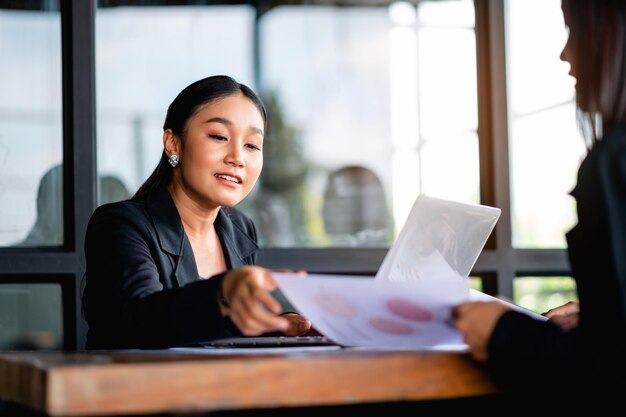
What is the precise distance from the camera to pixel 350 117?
5.81m

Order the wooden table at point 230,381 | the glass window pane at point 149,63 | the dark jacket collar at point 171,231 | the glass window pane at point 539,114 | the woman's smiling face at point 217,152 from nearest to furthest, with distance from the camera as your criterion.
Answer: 1. the wooden table at point 230,381
2. the dark jacket collar at point 171,231
3. the woman's smiling face at point 217,152
4. the glass window pane at point 539,114
5. the glass window pane at point 149,63

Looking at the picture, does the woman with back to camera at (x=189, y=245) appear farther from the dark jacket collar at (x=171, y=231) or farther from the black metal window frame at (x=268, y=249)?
the black metal window frame at (x=268, y=249)

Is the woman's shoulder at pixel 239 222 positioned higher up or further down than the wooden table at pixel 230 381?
higher up

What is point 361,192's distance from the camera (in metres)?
5.50

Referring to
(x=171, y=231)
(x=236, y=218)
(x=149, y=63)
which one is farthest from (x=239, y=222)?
(x=149, y=63)

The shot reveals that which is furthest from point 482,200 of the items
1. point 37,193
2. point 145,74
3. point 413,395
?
point 145,74

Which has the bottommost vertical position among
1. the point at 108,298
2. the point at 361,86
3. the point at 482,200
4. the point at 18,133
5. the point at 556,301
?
the point at 556,301

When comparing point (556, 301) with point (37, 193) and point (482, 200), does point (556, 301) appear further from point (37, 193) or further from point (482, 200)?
point (37, 193)

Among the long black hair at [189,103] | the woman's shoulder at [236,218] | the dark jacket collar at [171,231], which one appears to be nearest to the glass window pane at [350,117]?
the woman's shoulder at [236,218]

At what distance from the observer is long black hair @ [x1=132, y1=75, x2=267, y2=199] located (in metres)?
2.00

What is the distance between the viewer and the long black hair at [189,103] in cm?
200

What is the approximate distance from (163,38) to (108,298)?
387cm

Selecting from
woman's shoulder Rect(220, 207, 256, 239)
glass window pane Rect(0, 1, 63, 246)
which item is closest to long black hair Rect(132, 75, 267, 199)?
woman's shoulder Rect(220, 207, 256, 239)

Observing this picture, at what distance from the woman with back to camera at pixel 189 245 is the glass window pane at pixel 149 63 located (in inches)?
103
